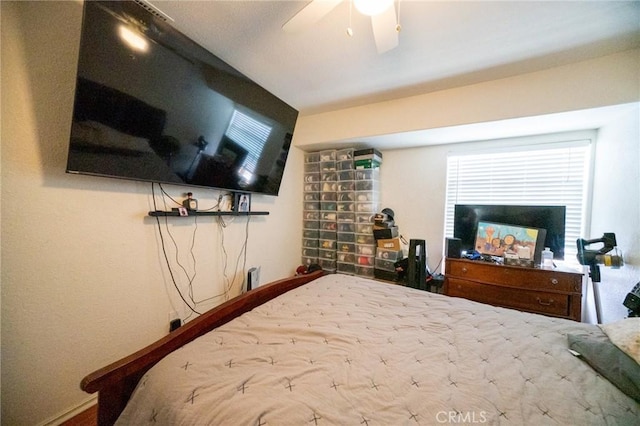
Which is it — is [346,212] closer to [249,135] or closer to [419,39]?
[249,135]

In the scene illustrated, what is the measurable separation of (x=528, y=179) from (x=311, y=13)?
246 cm

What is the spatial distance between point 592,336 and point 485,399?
0.69 meters

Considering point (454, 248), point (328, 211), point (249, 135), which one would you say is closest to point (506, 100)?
point (454, 248)

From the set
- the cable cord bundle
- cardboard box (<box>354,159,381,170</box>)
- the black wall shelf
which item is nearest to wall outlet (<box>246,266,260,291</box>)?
the cable cord bundle

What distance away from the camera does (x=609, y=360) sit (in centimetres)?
79

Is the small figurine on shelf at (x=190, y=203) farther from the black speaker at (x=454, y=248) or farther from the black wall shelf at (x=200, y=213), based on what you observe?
the black speaker at (x=454, y=248)

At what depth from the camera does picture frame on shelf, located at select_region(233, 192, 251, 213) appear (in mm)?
2068

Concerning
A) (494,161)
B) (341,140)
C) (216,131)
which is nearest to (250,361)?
(216,131)

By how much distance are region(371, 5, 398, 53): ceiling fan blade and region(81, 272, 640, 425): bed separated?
146 centimetres

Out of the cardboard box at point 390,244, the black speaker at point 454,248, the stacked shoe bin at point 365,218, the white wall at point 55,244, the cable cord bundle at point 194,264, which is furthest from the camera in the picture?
the stacked shoe bin at point 365,218

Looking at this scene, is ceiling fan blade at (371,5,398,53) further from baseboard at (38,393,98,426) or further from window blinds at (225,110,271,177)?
baseboard at (38,393,98,426)

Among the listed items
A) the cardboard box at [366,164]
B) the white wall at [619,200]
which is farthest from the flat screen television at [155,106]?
the white wall at [619,200]
